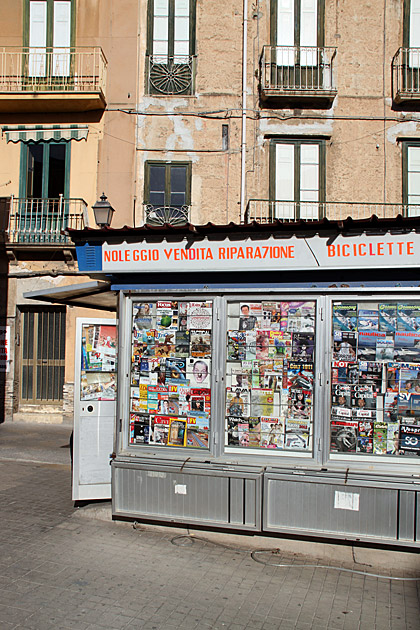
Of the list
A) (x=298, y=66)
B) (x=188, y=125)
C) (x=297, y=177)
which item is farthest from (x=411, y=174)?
(x=188, y=125)

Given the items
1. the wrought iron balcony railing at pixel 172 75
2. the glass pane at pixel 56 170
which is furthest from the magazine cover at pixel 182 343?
the wrought iron balcony railing at pixel 172 75

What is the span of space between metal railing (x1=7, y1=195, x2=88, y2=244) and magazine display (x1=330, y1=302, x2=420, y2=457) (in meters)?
10.9

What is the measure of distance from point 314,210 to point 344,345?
1022cm

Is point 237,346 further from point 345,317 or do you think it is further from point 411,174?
point 411,174

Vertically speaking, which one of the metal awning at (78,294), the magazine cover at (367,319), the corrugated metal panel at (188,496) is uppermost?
the metal awning at (78,294)

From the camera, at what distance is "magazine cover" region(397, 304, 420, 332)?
18.9ft

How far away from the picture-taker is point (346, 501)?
18.0ft

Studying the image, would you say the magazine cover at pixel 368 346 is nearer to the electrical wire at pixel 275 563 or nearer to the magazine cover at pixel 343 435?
the magazine cover at pixel 343 435

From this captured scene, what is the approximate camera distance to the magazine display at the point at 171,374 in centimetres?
628

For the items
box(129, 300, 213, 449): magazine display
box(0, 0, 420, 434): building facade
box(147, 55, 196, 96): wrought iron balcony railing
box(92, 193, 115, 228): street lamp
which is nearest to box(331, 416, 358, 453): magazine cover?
box(129, 300, 213, 449): magazine display

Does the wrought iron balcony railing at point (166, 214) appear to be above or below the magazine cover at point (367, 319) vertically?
above

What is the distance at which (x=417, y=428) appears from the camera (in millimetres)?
5727

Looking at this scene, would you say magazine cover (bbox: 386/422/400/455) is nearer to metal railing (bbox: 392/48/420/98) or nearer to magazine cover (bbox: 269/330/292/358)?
magazine cover (bbox: 269/330/292/358)

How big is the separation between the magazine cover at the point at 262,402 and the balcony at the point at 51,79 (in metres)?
11.7
